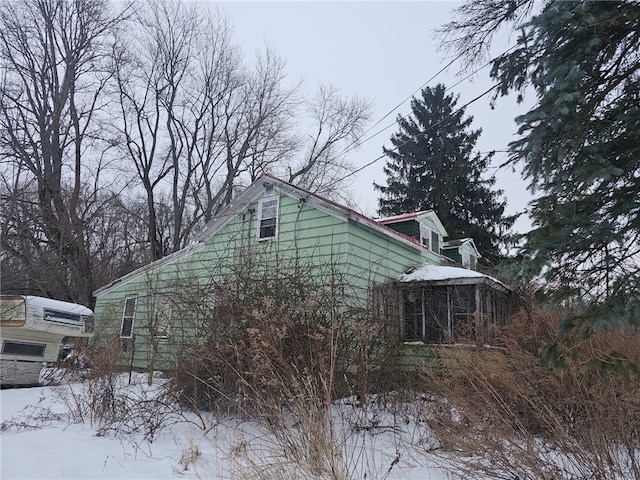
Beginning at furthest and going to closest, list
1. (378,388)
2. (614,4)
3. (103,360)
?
(378,388), (103,360), (614,4)

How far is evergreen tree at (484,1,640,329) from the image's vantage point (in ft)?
11.1

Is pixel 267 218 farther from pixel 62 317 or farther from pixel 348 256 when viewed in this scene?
pixel 62 317

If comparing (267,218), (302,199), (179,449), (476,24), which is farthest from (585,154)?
(267,218)

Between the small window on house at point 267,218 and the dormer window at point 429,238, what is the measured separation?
529 centimetres

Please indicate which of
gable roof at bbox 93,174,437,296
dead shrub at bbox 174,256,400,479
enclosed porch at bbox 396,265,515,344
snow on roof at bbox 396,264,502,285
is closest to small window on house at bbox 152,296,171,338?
dead shrub at bbox 174,256,400,479

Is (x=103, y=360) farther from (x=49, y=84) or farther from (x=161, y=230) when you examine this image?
(x=161, y=230)

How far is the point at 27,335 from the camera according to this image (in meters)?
8.93

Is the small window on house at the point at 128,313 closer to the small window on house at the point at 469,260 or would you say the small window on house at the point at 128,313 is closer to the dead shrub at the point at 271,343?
the dead shrub at the point at 271,343

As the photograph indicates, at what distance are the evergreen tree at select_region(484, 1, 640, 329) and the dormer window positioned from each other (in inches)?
419

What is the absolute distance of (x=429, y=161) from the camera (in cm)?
2500

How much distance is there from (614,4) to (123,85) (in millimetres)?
21299

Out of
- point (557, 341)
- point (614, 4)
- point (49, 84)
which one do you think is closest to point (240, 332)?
point (557, 341)

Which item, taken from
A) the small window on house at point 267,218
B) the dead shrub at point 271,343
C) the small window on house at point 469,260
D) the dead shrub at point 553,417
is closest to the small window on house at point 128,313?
the small window on house at point 267,218

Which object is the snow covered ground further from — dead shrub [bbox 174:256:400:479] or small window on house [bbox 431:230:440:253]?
small window on house [bbox 431:230:440:253]
